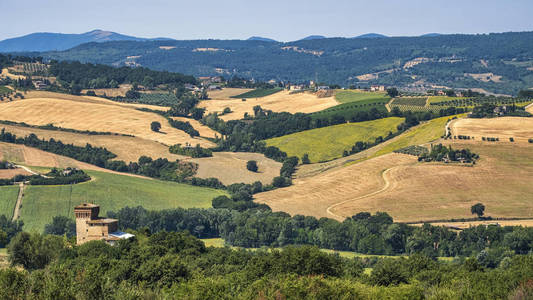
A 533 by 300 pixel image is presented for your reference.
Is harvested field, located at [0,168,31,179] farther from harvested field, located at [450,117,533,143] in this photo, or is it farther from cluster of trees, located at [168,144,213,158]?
harvested field, located at [450,117,533,143]

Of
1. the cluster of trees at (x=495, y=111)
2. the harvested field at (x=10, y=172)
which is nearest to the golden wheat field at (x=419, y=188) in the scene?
the cluster of trees at (x=495, y=111)

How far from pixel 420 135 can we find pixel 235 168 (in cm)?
3652

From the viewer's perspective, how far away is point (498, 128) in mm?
152625

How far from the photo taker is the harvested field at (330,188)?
416 feet

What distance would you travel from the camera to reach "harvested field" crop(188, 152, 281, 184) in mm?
150250

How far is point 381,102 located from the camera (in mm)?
199750

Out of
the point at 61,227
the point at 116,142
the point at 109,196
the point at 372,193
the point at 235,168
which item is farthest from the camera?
the point at 116,142

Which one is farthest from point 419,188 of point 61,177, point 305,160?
point 61,177

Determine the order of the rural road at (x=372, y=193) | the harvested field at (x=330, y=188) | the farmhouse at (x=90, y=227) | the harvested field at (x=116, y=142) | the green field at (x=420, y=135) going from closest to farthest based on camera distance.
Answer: the farmhouse at (x=90, y=227) < the rural road at (x=372, y=193) < the harvested field at (x=330, y=188) < the green field at (x=420, y=135) < the harvested field at (x=116, y=142)

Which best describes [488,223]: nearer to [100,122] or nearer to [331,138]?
[331,138]

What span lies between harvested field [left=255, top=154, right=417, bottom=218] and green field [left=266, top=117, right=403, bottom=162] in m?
19.0

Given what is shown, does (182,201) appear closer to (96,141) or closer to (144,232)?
(144,232)

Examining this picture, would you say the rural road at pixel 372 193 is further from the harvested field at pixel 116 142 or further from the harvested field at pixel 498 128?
the harvested field at pixel 116 142

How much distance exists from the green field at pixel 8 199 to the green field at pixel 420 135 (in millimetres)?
65771
